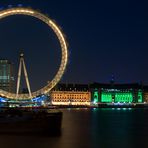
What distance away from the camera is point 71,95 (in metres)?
158

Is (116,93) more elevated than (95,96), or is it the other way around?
(116,93)

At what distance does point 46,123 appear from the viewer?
121 feet

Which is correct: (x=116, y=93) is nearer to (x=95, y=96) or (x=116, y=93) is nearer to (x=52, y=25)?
(x=95, y=96)

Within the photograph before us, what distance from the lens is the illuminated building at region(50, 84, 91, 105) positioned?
509 ft

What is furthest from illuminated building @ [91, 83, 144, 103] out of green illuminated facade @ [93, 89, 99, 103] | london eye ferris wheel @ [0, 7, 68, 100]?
london eye ferris wheel @ [0, 7, 68, 100]

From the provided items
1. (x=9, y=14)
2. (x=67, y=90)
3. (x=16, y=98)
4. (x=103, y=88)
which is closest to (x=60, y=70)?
(x=9, y=14)

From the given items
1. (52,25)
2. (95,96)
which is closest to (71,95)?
(95,96)

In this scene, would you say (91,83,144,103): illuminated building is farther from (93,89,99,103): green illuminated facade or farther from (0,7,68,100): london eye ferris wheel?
(0,7,68,100): london eye ferris wheel

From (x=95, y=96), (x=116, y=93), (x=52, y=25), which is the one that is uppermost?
(x=52, y=25)

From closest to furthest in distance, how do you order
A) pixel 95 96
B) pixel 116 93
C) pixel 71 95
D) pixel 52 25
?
1. pixel 52 25
2. pixel 71 95
3. pixel 95 96
4. pixel 116 93

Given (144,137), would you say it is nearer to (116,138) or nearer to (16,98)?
(116,138)

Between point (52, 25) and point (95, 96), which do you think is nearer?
point (52, 25)

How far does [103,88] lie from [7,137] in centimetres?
13702

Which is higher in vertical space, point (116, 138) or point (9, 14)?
point (9, 14)
